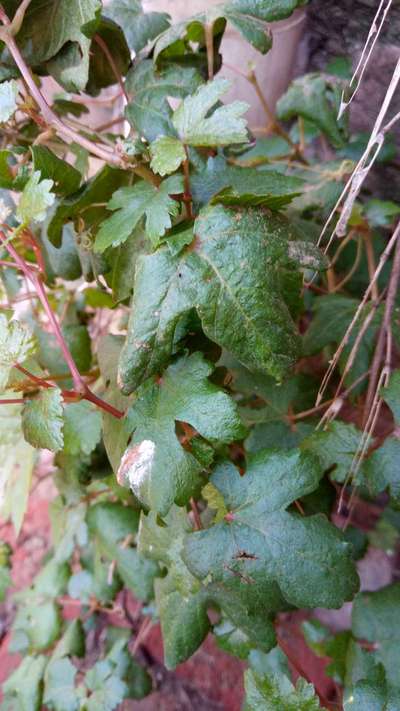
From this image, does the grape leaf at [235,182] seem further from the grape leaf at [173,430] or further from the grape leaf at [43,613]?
the grape leaf at [43,613]

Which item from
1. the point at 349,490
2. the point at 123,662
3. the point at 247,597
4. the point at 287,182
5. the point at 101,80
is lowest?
the point at 123,662

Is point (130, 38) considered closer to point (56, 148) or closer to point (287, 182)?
point (56, 148)

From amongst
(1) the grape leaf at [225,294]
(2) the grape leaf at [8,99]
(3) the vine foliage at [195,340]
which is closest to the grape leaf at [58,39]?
(3) the vine foliage at [195,340]

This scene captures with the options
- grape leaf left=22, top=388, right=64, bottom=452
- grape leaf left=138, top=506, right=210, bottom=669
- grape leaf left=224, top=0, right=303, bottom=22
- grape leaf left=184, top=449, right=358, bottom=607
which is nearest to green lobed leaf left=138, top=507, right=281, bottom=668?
grape leaf left=138, top=506, right=210, bottom=669

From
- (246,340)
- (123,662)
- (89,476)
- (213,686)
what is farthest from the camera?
(213,686)

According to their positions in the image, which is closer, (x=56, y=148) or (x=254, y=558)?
(x=254, y=558)

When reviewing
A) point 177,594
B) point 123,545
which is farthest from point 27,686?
point 177,594

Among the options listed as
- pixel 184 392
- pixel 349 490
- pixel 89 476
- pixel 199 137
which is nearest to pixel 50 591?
pixel 89 476

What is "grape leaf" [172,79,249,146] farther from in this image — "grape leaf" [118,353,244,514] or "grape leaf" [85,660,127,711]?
"grape leaf" [85,660,127,711]

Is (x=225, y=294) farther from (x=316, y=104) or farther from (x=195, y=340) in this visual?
(x=316, y=104)
